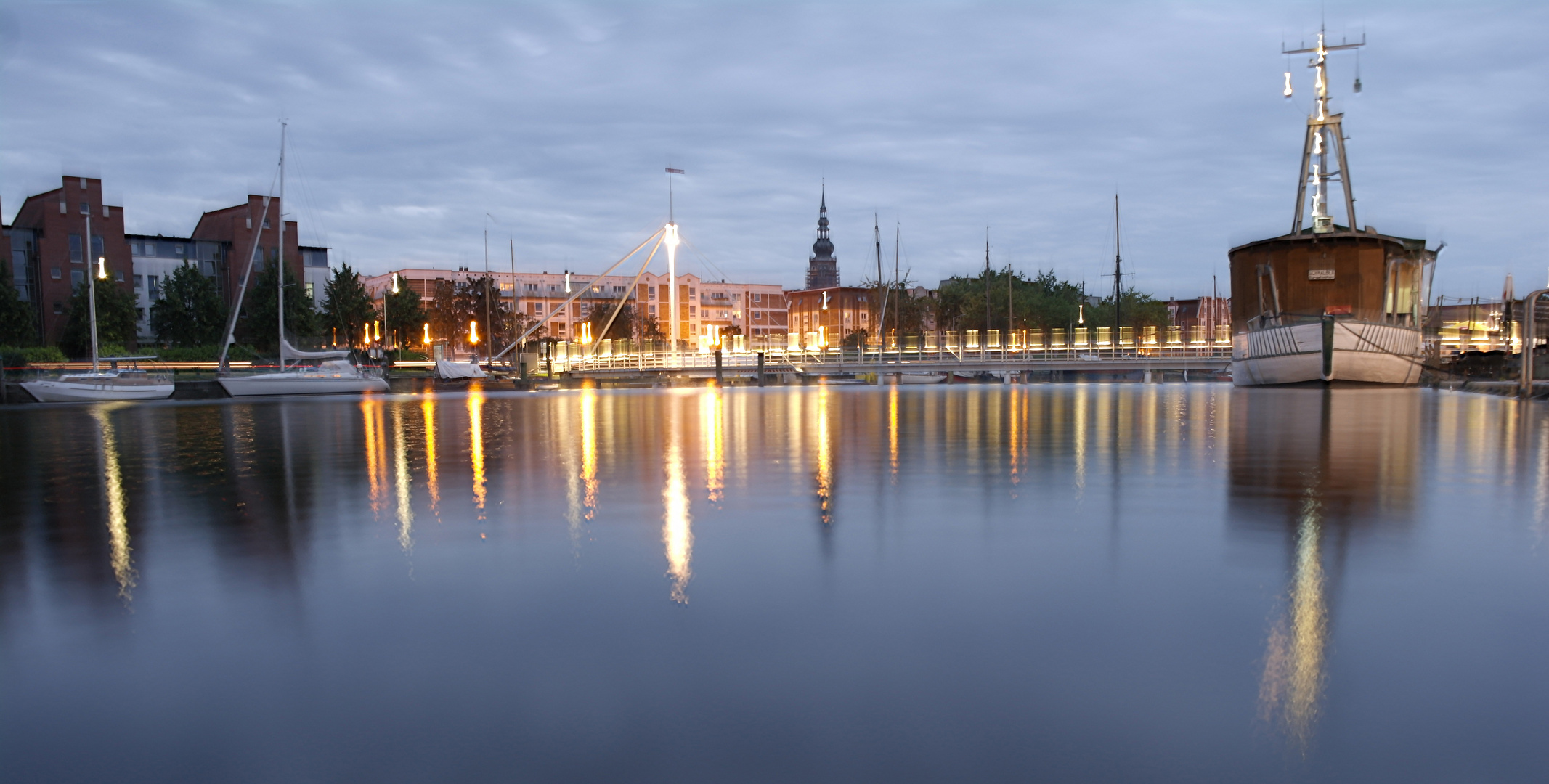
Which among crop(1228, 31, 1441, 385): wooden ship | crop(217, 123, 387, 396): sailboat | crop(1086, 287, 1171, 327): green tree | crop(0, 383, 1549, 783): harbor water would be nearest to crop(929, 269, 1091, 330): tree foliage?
crop(1086, 287, 1171, 327): green tree

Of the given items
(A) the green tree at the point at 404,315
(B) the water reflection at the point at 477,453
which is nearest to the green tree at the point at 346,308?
(A) the green tree at the point at 404,315

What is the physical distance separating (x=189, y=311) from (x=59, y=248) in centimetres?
938

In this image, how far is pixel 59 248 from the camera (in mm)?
59938

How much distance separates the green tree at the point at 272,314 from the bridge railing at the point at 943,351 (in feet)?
51.6

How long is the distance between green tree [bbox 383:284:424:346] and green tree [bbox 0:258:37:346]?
23619mm

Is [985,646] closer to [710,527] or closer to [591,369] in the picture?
[710,527]

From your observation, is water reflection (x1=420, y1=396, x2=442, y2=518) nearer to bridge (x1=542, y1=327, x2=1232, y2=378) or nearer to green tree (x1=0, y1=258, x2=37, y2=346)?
bridge (x1=542, y1=327, x2=1232, y2=378)

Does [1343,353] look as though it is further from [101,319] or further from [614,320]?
[614,320]

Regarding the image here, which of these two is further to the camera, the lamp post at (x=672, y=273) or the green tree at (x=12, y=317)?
the lamp post at (x=672, y=273)

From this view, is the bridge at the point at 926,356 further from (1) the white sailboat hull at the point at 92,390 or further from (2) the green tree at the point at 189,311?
(1) the white sailboat hull at the point at 92,390

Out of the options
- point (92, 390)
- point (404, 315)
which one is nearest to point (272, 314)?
point (404, 315)

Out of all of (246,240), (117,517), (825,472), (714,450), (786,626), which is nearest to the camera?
(786,626)

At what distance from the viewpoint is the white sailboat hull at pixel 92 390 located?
38.7 meters

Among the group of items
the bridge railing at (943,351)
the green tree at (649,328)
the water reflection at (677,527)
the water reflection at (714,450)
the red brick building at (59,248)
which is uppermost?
the red brick building at (59,248)
